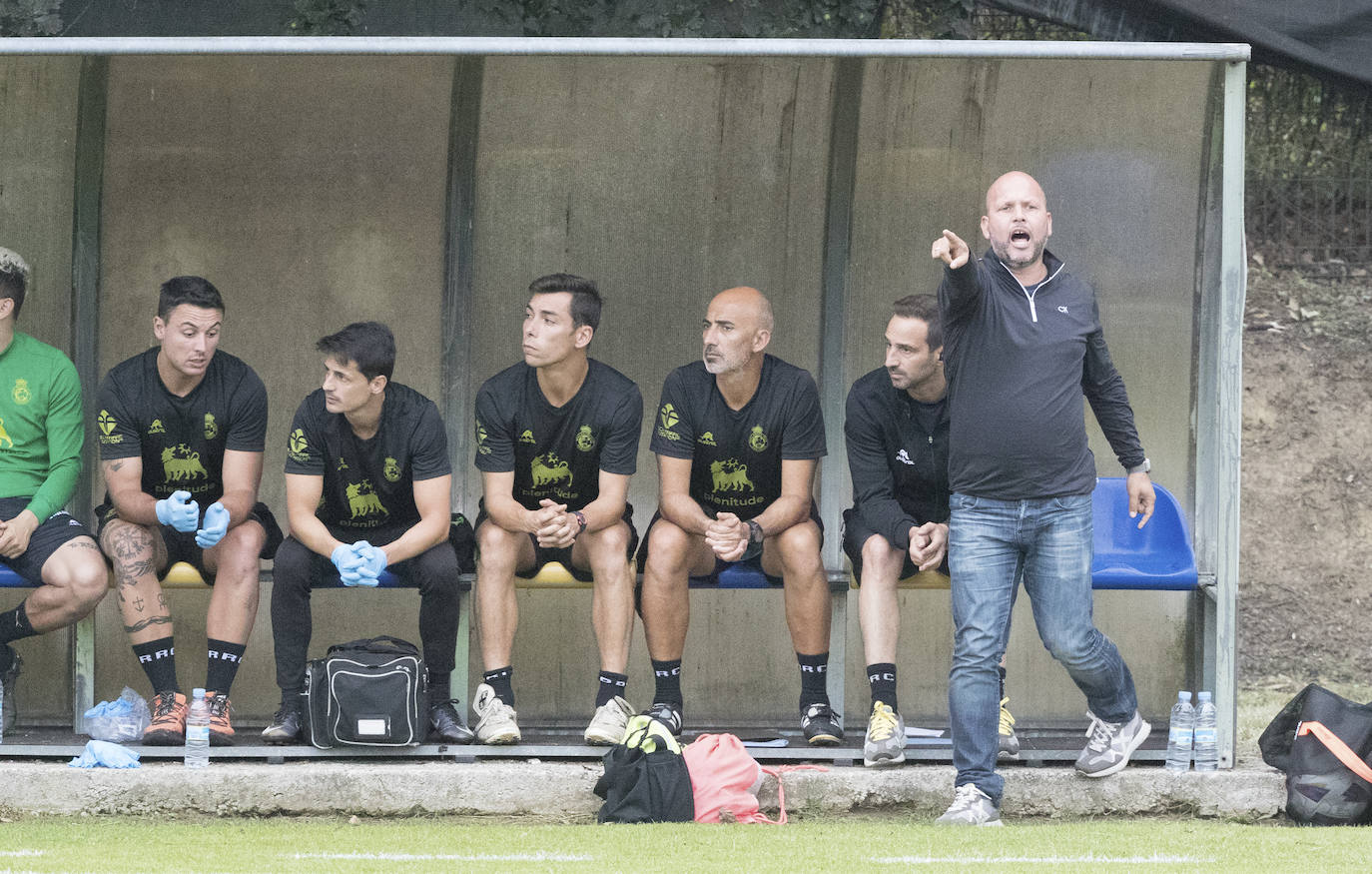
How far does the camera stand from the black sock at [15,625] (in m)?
5.16

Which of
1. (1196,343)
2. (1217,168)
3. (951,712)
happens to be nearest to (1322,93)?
(1196,343)

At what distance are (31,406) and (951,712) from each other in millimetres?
2888

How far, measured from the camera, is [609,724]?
16.3 feet

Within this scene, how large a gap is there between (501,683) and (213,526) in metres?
0.95

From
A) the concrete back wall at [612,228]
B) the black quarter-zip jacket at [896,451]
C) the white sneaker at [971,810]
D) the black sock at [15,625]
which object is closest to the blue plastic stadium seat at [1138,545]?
the concrete back wall at [612,228]

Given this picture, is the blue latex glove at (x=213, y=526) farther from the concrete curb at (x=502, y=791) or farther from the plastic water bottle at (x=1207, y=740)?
the plastic water bottle at (x=1207, y=740)

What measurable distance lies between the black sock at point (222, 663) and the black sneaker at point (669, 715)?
1.21 meters

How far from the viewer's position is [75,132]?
591 cm

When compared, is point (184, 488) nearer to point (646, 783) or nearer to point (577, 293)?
point (577, 293)

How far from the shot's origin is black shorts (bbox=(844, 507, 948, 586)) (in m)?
5.16

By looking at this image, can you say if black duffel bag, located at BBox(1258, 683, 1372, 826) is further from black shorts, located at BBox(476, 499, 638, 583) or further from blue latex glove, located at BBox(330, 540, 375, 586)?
blue latex glove, located at BBox(330, 540, 375, 586)

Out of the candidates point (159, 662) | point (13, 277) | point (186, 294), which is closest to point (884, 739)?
point (159, 662)

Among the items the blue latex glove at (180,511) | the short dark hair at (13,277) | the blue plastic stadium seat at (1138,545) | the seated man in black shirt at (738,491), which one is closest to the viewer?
the blue latex glove at (180,511)

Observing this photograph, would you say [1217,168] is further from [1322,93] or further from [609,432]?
[1322,93]
